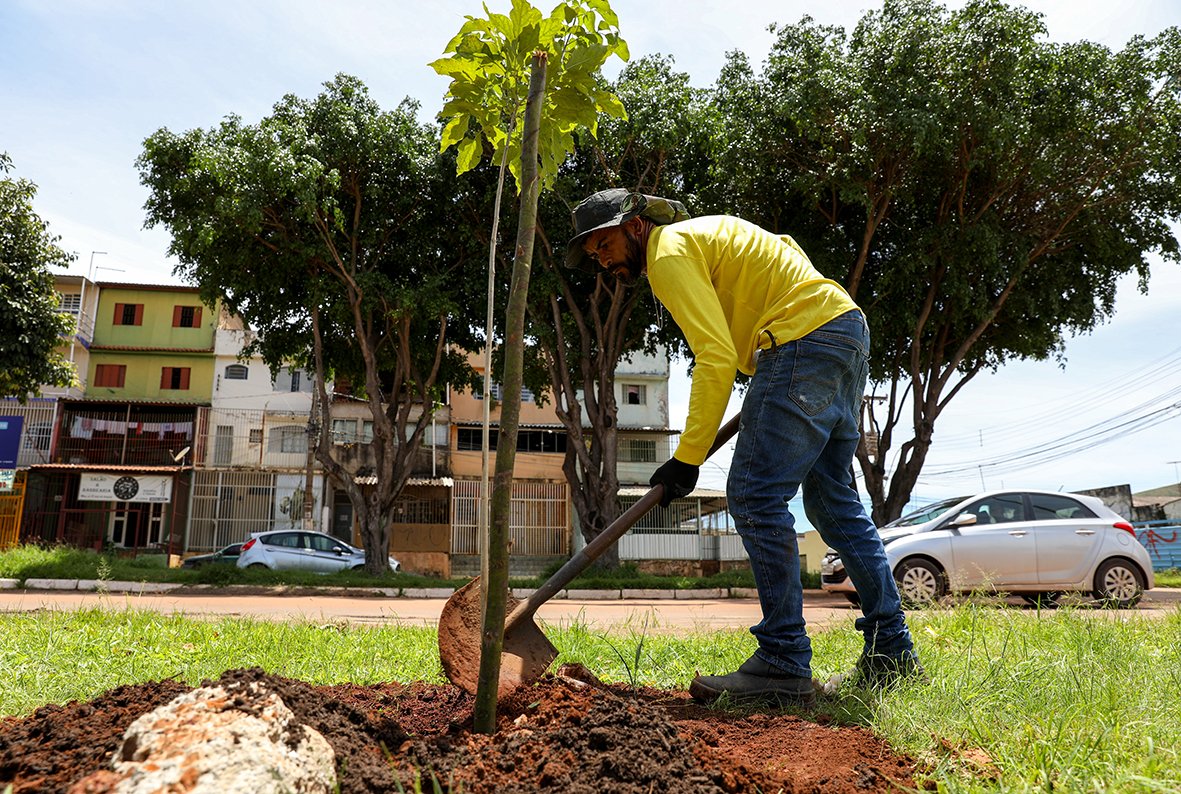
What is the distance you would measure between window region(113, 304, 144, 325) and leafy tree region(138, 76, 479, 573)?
22591 millimetres

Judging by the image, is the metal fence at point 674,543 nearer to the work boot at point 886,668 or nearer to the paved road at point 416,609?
the paved road at point 416,609

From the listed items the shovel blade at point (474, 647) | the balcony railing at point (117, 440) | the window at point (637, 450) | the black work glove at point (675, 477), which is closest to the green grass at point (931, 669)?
the shovel blade at point (474, 647)

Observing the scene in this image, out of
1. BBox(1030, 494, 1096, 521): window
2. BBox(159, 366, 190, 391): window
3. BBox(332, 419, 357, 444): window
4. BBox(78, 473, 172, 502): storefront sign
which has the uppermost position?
BBox(159, 366, 190, 391): window

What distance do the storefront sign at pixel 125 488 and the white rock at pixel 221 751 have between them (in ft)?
103

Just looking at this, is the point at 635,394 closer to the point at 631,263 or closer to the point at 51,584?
the point at 51,584

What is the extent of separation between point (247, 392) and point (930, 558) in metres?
32.3

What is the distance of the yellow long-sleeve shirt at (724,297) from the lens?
272 centimetres

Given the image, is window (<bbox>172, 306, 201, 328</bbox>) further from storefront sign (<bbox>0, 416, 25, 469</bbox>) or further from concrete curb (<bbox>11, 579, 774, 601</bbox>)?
concrete curb (<bbox>11, 579, 774, 601</bbox>)

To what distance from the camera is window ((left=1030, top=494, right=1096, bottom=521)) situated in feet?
33.8

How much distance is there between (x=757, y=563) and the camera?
2867mm

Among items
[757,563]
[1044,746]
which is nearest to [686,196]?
[757,563]

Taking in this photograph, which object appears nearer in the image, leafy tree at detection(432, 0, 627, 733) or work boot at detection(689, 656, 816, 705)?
leafy tree at detection(432, 0, 627, 733)

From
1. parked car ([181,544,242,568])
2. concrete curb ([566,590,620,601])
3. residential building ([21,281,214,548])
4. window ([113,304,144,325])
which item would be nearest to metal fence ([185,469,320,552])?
residential building ([21,281,214,548])

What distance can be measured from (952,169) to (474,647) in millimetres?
14506
